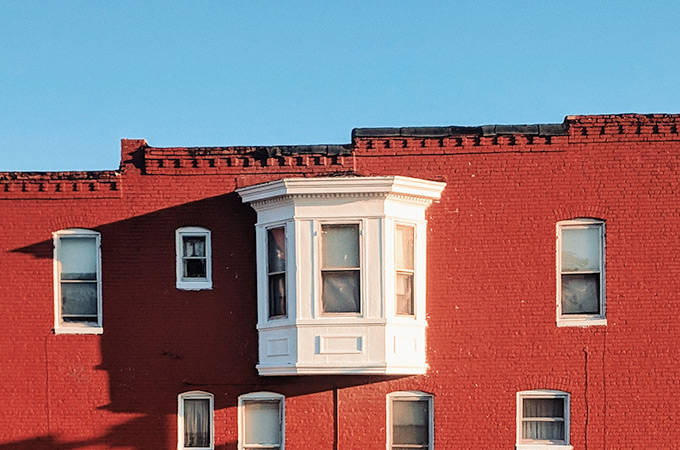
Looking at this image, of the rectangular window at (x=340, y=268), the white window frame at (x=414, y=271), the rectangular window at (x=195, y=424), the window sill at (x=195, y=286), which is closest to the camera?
the rectangular window at (x=340, y=268)

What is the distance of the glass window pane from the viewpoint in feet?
54.3

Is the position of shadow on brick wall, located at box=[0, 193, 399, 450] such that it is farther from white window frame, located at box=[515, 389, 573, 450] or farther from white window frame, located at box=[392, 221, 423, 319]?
white window frame, located at box=[515, 389, 573, 450]

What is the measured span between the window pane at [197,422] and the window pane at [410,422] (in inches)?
134

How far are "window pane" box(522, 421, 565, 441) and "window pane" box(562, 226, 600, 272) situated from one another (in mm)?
2767

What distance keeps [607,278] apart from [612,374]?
5.54 ft

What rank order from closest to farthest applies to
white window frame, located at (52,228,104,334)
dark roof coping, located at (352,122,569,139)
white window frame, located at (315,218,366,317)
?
1. white window frame, located at (315,218,366,317)
2. dark roof coping, located at (352,122,569,139)
3. white window frame, located at (52,228,104,334)

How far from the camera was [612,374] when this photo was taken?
15.6 m

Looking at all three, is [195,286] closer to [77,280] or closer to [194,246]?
[194,246]

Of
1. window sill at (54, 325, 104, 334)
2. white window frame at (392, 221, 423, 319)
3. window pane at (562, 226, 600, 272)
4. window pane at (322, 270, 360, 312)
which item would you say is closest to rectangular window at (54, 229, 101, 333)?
window sill at (54, 325, 104, 334)

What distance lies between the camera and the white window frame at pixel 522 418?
15.6 meters

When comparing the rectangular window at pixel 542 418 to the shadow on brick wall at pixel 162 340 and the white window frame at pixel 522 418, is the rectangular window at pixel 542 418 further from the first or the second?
the shadow on brick wall at pixel 162 340

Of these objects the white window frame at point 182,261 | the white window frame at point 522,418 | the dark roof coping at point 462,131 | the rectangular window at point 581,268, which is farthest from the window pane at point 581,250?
the white window frame at point 182,261

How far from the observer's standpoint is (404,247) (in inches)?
619

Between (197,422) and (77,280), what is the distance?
136 inches
